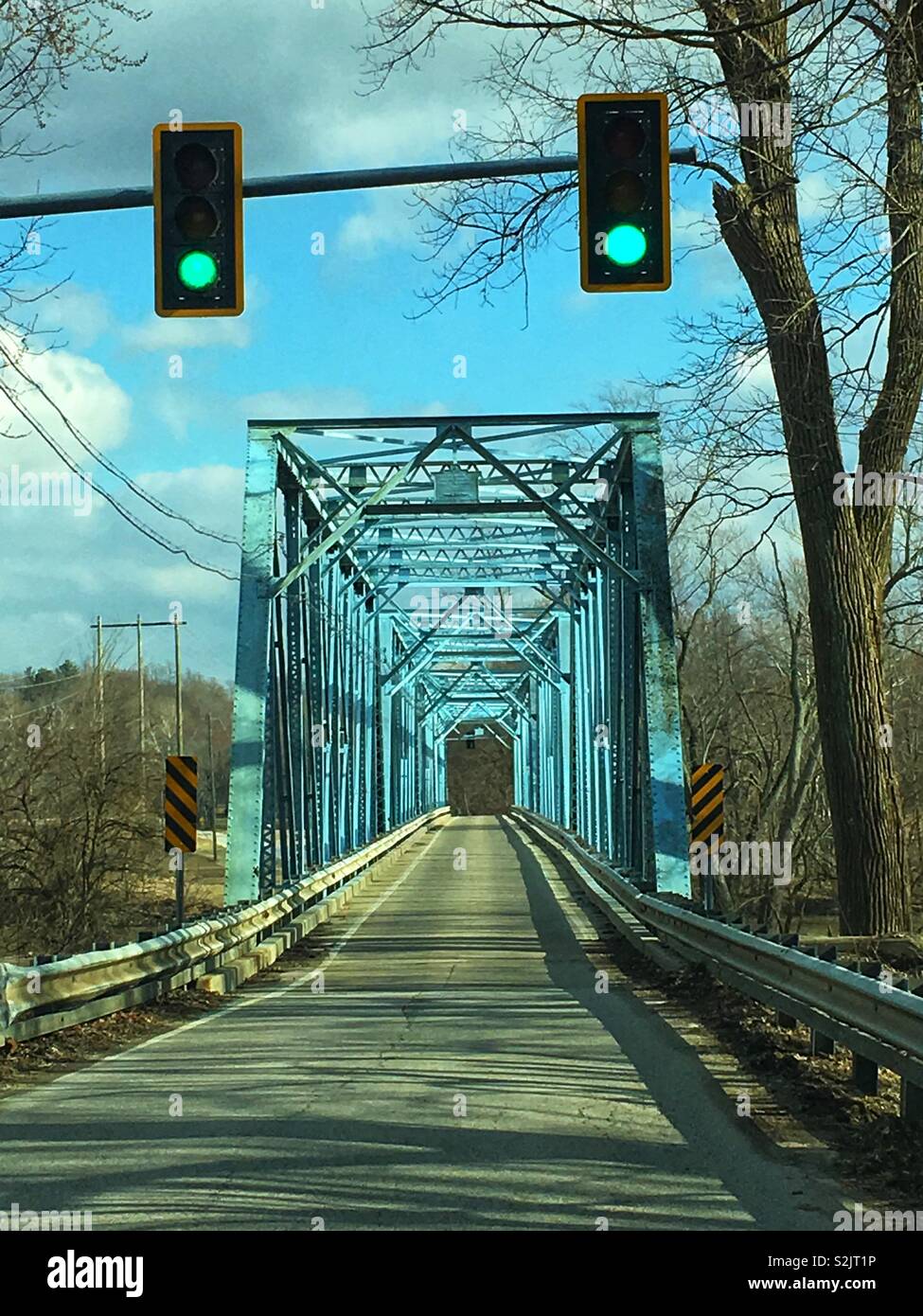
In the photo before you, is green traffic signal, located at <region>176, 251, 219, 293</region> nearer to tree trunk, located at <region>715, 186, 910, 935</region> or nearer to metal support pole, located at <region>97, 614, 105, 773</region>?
tree trunk, located at <region>715, 186, 910, 935</region>

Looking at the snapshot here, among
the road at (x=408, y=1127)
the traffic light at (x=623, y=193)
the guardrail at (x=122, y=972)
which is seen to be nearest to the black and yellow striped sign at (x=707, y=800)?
the road at (x=408, y=1127)

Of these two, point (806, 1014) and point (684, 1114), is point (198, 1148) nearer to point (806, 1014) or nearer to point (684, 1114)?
point (684, 1114)

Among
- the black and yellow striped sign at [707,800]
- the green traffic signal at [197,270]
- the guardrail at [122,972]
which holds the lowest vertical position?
the guardrail at [122,972]

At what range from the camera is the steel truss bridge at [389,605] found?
802 inches

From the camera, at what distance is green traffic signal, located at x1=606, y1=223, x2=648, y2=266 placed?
9633 mm

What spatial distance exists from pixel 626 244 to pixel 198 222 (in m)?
2.39

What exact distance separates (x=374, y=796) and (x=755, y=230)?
30.6 meters

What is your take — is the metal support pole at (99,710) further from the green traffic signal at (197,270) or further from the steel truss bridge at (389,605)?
the green traffic signal at (197,270)

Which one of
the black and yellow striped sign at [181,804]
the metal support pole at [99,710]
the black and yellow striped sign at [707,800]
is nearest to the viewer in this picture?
the black and yellow striped sign at [181,804]

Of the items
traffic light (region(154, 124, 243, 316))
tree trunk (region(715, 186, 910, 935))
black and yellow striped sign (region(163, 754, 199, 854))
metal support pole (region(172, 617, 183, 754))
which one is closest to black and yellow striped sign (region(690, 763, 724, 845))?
tree trunk (region(715, 186, 910, 935))

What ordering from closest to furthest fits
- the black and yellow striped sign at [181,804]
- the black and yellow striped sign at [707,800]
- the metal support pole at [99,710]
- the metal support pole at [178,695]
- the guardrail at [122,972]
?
the guardrail at [122,972] → the black and yellow striped sign at [181,804] → the black and yellow striped sign at [707,800] → the metal support pole at [99,710] → the metal support pole at [178,695]

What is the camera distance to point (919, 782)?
39469mm

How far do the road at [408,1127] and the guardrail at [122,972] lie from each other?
0.52 meters
